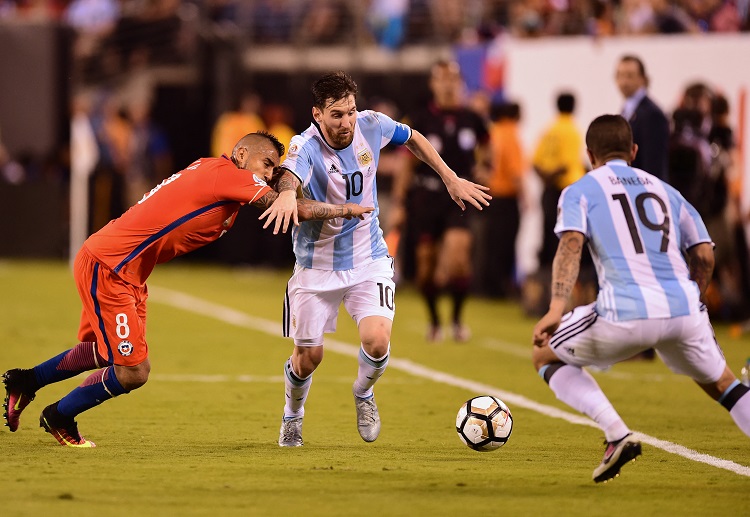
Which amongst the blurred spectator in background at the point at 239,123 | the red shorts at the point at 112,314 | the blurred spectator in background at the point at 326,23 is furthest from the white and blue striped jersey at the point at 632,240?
the blurred spectator in background at the point at 326,23

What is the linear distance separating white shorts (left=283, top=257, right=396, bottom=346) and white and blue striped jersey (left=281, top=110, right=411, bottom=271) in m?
0.06

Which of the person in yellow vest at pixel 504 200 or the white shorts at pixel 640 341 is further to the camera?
the person in yellow vest at pixel 504 200

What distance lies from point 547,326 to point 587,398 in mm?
430

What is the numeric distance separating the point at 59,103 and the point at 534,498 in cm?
2100

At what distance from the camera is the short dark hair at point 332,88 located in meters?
7.54

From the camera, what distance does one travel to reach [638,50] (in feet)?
53.3

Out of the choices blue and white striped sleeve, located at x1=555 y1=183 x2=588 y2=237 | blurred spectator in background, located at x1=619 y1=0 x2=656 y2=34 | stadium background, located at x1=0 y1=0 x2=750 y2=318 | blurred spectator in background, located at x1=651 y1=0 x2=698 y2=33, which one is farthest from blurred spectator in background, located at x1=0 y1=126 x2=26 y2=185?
blue and white striped sleeve, located at x1=555 y1=183 x2=588 y2=237

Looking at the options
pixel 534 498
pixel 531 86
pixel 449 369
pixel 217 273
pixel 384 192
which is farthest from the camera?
pixel 217 273

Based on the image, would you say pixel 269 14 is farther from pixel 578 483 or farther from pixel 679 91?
pixel 578 483

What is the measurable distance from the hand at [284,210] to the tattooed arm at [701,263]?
1996mm

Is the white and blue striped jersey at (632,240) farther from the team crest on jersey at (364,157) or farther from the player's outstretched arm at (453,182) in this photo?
the team crest on jersey at (364,157)

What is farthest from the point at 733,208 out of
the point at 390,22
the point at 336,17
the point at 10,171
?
the point at 10,171

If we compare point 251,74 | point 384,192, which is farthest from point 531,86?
point 251,74

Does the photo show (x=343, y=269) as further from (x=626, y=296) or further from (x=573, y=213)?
(x=626, y=296)
